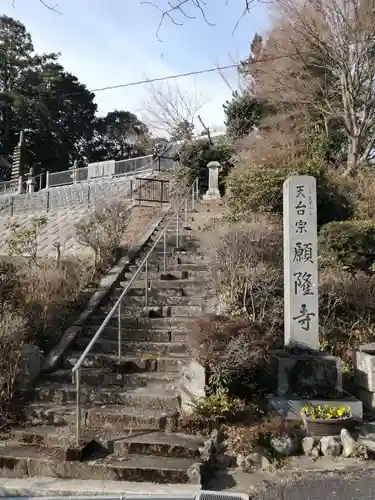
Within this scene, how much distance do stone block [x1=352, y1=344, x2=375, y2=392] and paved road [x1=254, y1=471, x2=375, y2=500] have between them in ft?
5.23

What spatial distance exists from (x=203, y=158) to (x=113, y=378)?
46.8ft

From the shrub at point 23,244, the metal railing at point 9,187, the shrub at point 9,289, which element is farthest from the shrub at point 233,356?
the metal railing at point 9,187

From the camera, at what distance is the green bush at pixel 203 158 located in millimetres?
19141

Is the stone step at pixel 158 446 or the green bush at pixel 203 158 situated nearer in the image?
the stone step at pixel 158 446

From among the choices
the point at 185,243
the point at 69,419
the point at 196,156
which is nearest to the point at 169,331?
the point at 69,419

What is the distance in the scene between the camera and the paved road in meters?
4.14

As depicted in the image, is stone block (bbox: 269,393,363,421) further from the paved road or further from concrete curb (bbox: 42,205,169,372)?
concrete curb (bbox: 42,205,169,372)

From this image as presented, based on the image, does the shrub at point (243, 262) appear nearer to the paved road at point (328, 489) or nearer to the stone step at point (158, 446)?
the stone step at point (158, 446)

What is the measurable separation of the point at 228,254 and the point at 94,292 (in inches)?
110

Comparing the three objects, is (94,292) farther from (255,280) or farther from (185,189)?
(185,189)

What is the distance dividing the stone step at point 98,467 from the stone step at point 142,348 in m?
2.16

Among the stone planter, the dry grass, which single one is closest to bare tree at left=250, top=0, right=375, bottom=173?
the dry grass

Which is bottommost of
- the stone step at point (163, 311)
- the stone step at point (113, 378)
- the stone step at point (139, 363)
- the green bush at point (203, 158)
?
the stone step at point (113, 378)

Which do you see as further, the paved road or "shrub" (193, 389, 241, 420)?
"shrub" (193, 389, 241, 420)
